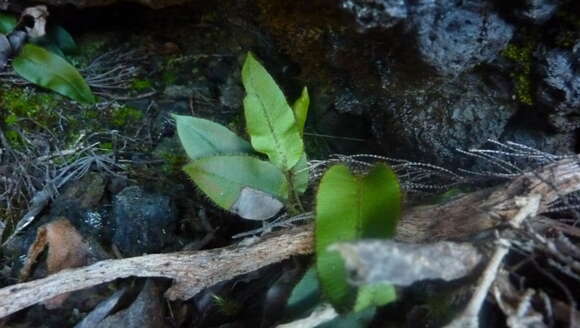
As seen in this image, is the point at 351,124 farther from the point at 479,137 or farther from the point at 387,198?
the point at 387,198

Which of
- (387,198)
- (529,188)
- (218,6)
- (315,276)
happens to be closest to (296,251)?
(315,276)

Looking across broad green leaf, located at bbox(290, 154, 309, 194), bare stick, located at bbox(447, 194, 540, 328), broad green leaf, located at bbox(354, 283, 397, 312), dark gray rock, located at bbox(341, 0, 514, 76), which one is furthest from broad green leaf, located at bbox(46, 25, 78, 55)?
bare stick, located at bbox(447, 194, 540, 328)

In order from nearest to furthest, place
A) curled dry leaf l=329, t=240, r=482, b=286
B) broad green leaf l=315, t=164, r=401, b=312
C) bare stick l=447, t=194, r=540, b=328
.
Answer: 1. curled dry leaf l=329, t=240, r=482, b=286
2. bare stick l=447, t=194, r=540, b=328
3. broad green leaf l=315, t=164, r=401, b=312

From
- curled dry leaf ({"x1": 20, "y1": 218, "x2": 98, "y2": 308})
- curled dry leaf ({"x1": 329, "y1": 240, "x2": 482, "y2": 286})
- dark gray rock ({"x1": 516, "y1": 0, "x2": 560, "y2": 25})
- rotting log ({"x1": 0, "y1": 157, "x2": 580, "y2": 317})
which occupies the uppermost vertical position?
dark gray rock ({"x1": 516, "y1": 0, "x2": 560, "y2": 25})

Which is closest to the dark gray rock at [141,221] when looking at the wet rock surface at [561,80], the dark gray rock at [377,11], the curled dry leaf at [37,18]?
the curled dry leaf at [37,18]

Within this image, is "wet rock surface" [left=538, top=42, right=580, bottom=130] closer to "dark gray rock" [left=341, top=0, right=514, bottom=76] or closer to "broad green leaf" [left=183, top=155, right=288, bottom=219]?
"dark gray rock" [left=341, top=0, right=514, bottom=76]

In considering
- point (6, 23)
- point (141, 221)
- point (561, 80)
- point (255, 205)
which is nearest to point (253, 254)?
point (255, 205)

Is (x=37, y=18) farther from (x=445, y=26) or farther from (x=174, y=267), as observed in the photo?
(x=445, y=26)
